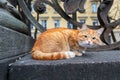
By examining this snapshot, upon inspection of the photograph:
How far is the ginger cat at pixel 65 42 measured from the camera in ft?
5.77

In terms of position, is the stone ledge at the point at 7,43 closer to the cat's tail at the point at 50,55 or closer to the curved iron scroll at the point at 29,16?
the cat's tail at the point at 50,55

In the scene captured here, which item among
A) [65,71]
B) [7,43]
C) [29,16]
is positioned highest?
[29,16]

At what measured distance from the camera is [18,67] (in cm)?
137

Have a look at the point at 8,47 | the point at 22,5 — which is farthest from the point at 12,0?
the point at 8,47

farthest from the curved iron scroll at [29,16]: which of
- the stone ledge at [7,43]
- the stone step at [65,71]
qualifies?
the stone step at [65,71]

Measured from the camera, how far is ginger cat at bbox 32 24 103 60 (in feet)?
5.77

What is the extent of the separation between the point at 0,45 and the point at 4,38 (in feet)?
0.22

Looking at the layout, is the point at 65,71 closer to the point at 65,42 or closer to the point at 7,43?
the point at 7,43

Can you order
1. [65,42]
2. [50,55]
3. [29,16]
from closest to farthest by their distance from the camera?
[50,55] < [65,42] < [29,16]

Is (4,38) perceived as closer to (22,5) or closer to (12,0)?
(22,5)

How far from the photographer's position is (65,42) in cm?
188

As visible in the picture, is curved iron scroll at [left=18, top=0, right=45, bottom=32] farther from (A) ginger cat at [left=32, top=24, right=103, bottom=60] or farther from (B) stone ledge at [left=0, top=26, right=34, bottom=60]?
(B) stone ledge at [left=0, top=26, right=34, bottom=60]

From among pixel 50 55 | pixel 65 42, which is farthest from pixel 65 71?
pixel 65 42

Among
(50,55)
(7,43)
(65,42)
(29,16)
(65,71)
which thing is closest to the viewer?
(65,71)
